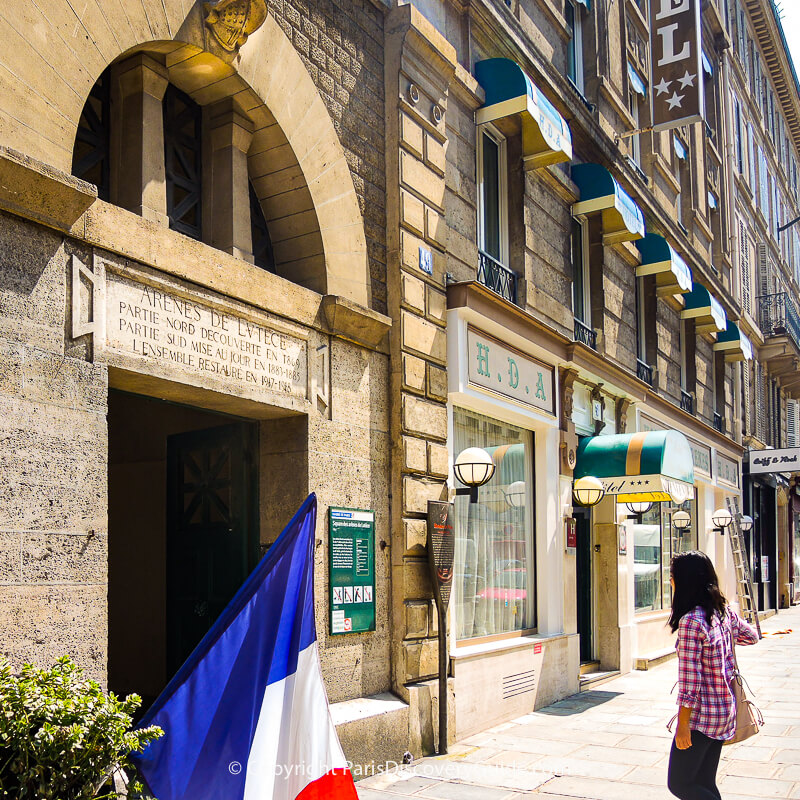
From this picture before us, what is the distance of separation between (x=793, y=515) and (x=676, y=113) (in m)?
22.1

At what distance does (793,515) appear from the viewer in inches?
1340

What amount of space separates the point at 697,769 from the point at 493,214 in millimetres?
7792

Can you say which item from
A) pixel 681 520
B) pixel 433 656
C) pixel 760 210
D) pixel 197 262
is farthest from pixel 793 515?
pixel 197 262

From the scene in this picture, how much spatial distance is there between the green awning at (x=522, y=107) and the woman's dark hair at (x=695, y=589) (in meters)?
6.64

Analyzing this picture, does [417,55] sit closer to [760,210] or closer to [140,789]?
[140,789]

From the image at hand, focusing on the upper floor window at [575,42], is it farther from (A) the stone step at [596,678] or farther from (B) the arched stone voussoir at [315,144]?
(A) the stone step at [596,678]

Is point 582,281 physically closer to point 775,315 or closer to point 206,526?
point 206,526

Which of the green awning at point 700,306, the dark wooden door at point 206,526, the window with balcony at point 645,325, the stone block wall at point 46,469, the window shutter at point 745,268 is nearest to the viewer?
the stone block wall at point 46,469

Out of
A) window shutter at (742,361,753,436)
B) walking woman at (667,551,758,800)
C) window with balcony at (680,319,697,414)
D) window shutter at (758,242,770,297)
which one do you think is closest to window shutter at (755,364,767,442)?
window shutter at (742,361,753,436)

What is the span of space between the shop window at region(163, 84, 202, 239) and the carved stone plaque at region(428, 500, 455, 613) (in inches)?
130

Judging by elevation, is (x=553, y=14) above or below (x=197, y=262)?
above

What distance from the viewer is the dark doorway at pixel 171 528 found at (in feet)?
25.8

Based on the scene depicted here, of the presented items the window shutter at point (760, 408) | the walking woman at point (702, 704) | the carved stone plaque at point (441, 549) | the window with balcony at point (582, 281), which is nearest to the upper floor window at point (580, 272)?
the window with balcony at point (582, 281)

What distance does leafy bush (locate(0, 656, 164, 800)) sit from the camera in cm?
369
